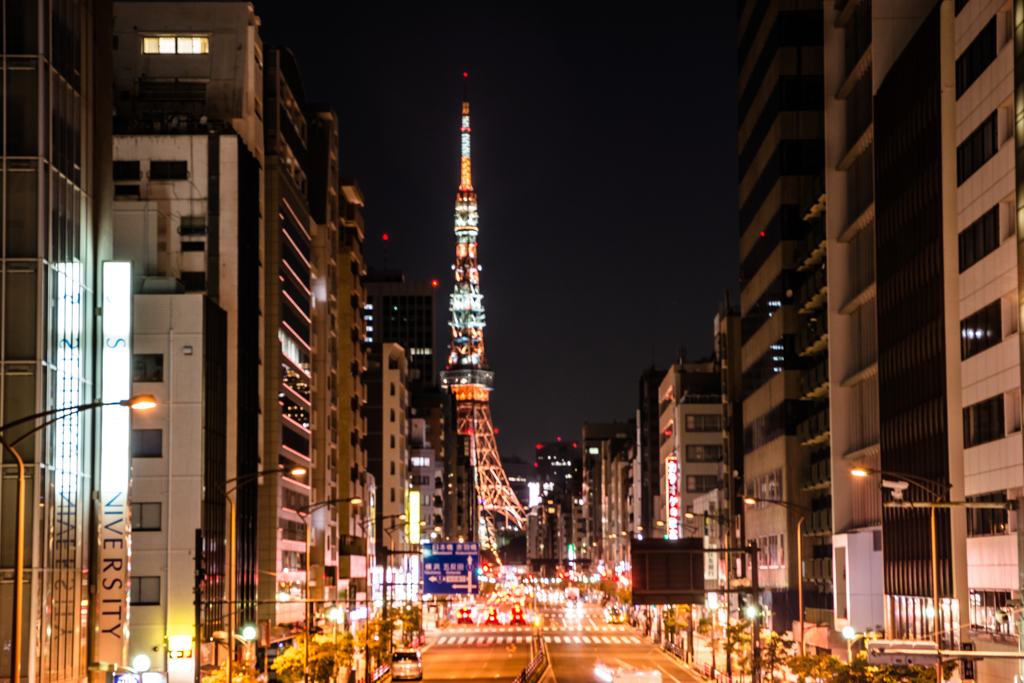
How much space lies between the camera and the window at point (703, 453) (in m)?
170

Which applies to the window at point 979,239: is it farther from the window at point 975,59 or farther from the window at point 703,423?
the window at point 703,423

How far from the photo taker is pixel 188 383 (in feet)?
258

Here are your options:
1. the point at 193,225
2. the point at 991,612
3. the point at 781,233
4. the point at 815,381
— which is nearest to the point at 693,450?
the point at 781,233

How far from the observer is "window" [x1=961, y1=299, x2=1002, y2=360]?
5588 centimetres

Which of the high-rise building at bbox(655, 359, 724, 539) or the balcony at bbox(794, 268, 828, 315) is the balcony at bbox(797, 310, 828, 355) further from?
the high-rise building at bbox(655, 359, 724, 539)

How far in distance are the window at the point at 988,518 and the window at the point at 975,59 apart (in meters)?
16.5

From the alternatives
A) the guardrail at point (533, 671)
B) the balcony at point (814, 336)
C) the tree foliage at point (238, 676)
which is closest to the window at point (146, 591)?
the tree foliage at point (238, 676)

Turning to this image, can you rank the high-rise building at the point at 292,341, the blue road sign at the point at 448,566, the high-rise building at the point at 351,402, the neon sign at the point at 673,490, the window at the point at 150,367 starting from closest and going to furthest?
the window at the point at 150,367 → the blue road sign at the point at 448,566 → the high-rise building at the point at 292,341 → the high-rise building at the point at 351,402 → the neon sign at the point at 673,490

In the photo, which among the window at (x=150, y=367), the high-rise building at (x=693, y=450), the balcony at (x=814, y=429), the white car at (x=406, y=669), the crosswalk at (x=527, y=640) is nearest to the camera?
the white car at (x=406, y=669)

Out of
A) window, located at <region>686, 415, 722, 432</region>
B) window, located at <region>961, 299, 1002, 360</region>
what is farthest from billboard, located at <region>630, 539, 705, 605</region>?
window, located at <region>686, 415, 722, 432</region>

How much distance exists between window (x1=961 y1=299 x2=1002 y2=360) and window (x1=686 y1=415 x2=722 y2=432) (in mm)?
108084

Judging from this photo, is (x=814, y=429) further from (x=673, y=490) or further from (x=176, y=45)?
(x=673, y=490)

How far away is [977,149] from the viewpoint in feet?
190

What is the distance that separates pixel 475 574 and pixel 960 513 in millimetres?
46791
